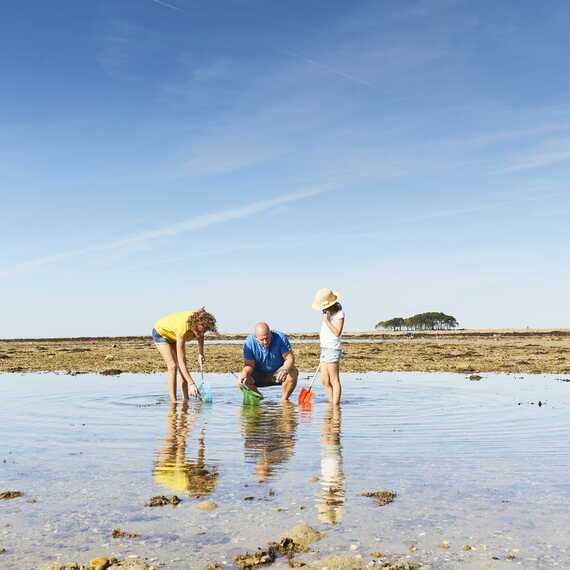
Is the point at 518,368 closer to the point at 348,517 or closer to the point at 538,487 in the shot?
the point at 538,487

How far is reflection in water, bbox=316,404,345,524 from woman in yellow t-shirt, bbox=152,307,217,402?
9.85 ft

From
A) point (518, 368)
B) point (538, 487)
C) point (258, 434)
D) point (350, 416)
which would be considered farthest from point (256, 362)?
point (518, 368)

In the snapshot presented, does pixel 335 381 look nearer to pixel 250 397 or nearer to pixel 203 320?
pixel 250 397

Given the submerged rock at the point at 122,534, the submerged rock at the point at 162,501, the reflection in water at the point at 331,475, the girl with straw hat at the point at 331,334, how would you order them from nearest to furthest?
1. the submerged rock at the point at 122,534
2. the reflection in water at the point at 331,475
3. the submerged rock at the point at 162,501
4. the girl with straw hat at the point at 331,334

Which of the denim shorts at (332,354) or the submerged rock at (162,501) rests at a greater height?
the denim shorts at (332,354)

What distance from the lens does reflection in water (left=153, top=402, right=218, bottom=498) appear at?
6211 mm

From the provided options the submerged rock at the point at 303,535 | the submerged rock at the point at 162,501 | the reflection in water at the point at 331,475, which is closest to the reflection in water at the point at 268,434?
the reflection in water at the point at 331,475

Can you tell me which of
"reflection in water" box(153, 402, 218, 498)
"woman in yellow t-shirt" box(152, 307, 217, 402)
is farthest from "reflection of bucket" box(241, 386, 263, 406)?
"reflection in water" box(153, 402, 218, 498)

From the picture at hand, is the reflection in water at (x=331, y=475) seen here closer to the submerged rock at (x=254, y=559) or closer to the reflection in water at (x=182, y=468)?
the submerged rock at (x=254, y=559)

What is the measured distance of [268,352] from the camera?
13.1 meters

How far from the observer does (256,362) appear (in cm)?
1319

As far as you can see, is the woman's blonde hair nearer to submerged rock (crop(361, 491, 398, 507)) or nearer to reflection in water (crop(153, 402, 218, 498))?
reflection in water (crop(153, 402, 218, 498))

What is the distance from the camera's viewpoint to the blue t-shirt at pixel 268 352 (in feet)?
43.0

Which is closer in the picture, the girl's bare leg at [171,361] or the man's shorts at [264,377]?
the girl's bare leg at [171,361]
